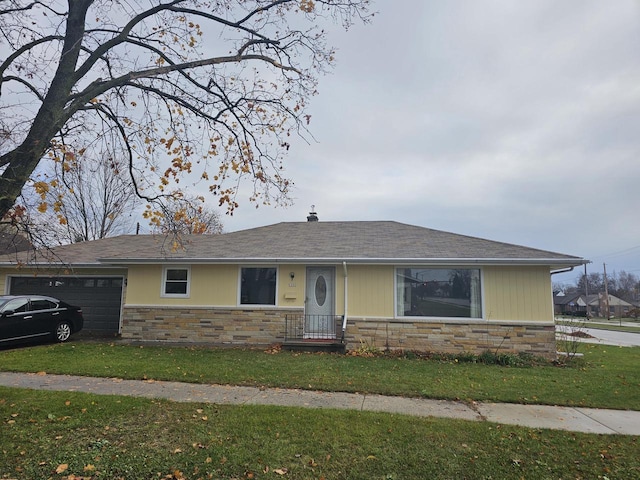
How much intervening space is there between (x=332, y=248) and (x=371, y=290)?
5.78ft

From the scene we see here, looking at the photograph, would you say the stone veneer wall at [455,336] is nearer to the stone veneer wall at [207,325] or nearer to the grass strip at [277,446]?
the stone veneer wall at [207,325]

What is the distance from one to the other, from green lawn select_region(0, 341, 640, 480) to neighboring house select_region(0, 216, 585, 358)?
3082 millimetres

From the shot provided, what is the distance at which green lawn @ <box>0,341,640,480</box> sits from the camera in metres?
3.84

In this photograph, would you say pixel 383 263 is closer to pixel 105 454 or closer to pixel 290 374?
pixel 290 374

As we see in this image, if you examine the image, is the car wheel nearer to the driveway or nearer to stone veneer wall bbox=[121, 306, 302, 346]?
stone veneer wall bbox=[121, 306, 302, 346]

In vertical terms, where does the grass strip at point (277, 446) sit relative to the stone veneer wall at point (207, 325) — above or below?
below

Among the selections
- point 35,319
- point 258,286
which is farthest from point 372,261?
point 35,319

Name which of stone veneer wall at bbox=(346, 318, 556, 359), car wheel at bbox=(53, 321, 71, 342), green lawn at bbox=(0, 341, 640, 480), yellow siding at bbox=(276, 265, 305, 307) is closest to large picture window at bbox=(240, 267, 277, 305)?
yellow siding at bbox=(276, 265, 305, 307)

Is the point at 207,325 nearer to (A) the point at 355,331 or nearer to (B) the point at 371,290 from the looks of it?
(A) the point at 355,331

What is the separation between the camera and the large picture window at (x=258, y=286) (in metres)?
11.7

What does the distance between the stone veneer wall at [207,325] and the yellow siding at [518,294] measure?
5269mm

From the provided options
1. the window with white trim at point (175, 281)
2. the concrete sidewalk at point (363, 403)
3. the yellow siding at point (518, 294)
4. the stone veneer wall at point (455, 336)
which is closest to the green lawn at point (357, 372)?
the concrete sidewalk at point (363, 403)

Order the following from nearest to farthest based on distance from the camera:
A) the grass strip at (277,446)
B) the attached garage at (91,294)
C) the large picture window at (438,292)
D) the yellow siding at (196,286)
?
the grass strip at (277,446) < the large picture window at (438,292) < the yellow siding at (196,286) < the attached garage at (91,294)

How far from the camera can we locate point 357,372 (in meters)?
8.15
